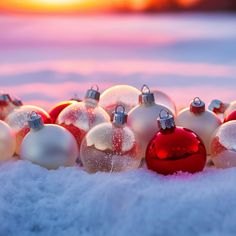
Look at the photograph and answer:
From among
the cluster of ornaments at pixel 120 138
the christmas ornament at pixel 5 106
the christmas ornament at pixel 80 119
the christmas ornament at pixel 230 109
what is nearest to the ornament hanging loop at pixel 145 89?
the cluster of ornaments at pixel 120 138

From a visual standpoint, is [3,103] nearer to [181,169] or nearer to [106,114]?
[106,114]

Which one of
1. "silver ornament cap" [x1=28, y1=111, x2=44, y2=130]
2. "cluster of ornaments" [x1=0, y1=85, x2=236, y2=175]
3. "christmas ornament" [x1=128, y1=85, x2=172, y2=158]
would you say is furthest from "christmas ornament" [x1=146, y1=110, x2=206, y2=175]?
"silver ornament cap" [x1=28, y1=111, x2=44, y2=130]

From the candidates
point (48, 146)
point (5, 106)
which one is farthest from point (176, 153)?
point (5, 106)

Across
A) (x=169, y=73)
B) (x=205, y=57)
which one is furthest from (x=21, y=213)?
(x=205, y=57)

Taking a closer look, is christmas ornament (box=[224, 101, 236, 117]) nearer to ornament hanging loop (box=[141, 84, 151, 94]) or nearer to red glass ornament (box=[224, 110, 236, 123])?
red glass ornament (box=[224, 110, 236, 123])

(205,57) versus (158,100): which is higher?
(158,100)

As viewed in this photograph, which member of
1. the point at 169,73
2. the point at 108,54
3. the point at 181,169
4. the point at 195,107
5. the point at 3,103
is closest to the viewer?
the point at 181,169

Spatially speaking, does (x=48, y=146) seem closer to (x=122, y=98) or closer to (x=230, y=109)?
(x=122, y=98)
